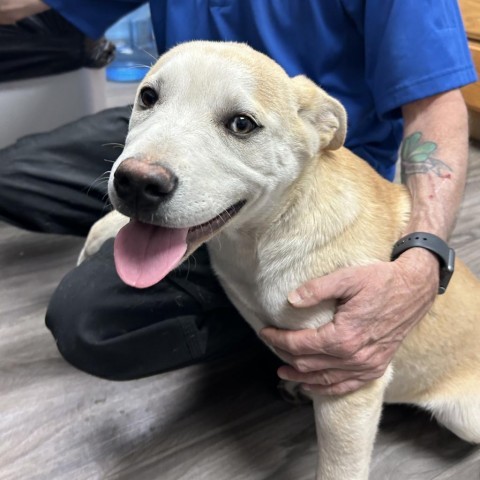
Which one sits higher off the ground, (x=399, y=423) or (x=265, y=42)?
(x=265, y=42)

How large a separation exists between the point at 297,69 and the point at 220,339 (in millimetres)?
737

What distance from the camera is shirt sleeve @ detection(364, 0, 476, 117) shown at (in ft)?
4.17

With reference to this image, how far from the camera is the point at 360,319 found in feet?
3.64

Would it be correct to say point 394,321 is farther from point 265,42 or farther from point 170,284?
point 265,42

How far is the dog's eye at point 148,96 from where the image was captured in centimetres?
105

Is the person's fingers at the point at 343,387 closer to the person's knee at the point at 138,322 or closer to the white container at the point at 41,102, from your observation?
the person's knee at the point at 138,322

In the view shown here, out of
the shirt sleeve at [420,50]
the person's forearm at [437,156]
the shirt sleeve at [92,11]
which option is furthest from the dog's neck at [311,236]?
the shirt sleeve at [92,11]

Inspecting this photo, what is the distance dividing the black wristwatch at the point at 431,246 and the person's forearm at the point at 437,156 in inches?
2.5

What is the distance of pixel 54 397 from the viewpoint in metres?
1.56

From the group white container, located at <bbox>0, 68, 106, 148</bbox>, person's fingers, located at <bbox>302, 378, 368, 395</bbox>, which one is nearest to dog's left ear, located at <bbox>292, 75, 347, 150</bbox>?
person's fingers, located at <bbox>302, 378, 368, 395</bbox>

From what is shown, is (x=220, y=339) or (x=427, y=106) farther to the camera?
(x=220, y=339)

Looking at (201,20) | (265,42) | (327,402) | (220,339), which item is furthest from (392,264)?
(201,20)

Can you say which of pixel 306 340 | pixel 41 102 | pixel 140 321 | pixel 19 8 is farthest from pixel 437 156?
pixel 41 102

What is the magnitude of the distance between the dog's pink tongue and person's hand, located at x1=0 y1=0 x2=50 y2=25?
119 centimetres
